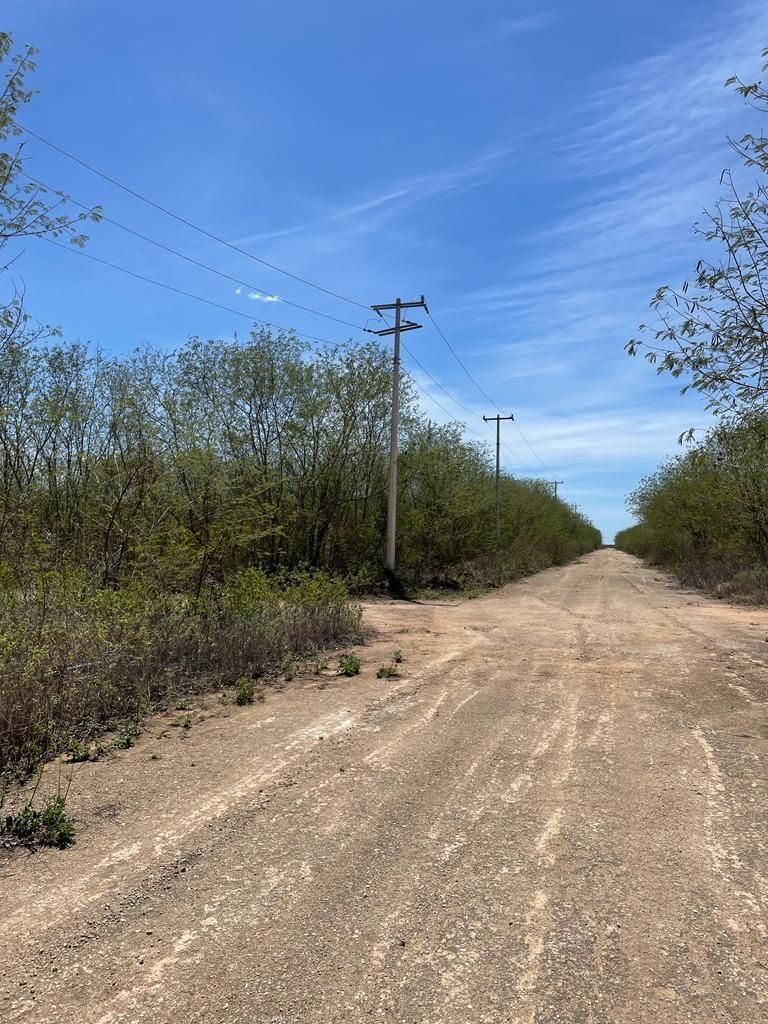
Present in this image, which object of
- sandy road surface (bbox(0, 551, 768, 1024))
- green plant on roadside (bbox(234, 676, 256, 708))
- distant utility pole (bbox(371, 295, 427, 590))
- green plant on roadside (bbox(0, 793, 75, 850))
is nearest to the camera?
sandy road surface (bbox(0, 551, 768, 1024))

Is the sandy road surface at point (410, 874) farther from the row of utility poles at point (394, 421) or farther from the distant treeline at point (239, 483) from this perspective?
the row of utility poles at point (394, 421)

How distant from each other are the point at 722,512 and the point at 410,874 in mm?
20574

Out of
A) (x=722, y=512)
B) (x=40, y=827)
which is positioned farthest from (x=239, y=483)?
(x=722, y=512)

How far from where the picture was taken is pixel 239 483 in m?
10.2

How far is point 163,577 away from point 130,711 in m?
2.14

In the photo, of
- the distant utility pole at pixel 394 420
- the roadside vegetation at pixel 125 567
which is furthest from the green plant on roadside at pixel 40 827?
the distant utility pole at pixel 394 420

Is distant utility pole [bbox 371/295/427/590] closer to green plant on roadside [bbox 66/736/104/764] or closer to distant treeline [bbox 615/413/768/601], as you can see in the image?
distant treeline [bbox 615/413/768/601]

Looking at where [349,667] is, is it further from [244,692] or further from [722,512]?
[722,512]

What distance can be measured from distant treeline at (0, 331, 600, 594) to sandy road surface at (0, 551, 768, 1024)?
2.83 meters

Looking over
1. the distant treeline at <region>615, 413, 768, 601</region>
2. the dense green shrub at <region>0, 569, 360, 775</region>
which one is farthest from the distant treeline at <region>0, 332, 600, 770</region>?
the distant treeline at <region>615, 413, 768, 601</region>

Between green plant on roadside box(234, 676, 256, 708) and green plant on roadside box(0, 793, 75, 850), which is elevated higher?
green plant on roadside box(234, 676, 256, 708)

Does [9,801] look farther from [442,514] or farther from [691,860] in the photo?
[442,514]

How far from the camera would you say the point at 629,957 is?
2506 mm

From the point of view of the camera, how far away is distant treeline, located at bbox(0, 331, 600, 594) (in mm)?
7832
